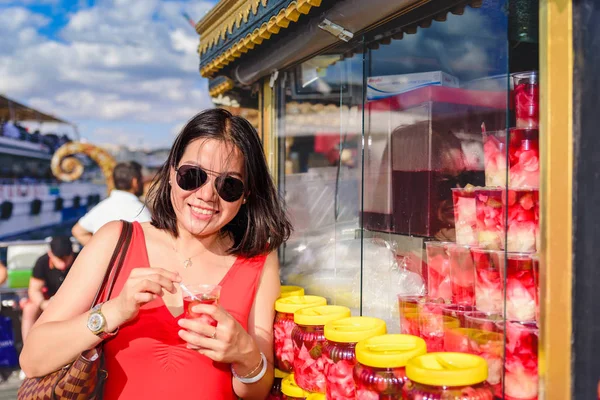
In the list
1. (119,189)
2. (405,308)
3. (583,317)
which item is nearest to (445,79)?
(405,308)

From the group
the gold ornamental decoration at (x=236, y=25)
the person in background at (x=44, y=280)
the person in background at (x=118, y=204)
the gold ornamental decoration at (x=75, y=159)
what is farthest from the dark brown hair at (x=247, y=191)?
the gold ornamental decoration at (x=75, y=159)

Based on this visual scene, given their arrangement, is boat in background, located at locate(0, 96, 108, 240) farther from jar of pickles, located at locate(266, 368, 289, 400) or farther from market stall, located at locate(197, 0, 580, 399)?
jar of pickles, located at locate(266, 368, 289, 400)

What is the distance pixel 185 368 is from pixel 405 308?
83 centimetres

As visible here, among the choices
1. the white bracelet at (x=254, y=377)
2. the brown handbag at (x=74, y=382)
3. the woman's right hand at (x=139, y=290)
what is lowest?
the white bracelet at (x=254, y=377)

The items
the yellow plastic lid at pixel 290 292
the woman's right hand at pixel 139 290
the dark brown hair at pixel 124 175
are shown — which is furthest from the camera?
the dark brown hair at pixel 124 175

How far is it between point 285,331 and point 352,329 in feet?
1.55

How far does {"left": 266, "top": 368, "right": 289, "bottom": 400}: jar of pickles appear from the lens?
7.11 feet

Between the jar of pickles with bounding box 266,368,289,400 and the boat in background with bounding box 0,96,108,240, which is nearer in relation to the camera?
the jar of pickles with bounding box 266,368,289,400

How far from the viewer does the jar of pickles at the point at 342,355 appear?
169 cm

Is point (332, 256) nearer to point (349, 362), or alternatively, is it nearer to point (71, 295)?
point (349, 362)

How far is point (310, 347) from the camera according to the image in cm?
197

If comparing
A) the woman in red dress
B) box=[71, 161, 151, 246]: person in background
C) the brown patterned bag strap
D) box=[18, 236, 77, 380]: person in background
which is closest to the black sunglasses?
the woman in red dress

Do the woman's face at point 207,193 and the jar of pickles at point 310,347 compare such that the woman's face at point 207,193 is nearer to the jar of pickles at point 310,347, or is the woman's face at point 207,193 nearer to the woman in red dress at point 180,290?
the woman in red dress at point 180,290

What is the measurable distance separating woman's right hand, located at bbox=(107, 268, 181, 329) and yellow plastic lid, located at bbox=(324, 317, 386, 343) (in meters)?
0.56
